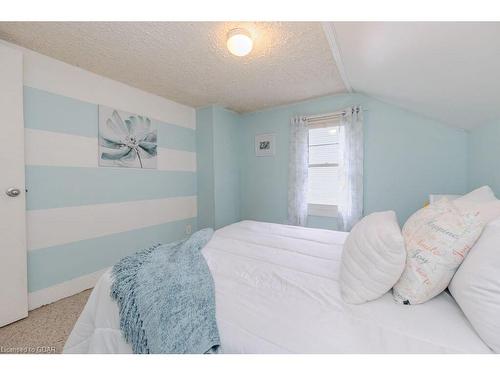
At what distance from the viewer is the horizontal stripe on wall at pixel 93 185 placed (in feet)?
6.07

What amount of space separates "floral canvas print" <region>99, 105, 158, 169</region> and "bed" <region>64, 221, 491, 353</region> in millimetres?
1655

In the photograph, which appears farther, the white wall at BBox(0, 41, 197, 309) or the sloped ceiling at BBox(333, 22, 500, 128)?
the white wall at BBox(0, 41, 197, 309)

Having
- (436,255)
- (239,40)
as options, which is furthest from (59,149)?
(436,255)

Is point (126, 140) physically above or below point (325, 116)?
below

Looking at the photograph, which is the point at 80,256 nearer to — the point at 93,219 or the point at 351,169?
the point at 93,219

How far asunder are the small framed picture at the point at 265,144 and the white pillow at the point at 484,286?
266cm

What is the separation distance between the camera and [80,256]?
210cm

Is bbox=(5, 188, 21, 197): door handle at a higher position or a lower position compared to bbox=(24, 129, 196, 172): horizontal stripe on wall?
lower

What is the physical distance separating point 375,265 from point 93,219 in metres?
2.51

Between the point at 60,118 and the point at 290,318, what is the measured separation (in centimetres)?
250

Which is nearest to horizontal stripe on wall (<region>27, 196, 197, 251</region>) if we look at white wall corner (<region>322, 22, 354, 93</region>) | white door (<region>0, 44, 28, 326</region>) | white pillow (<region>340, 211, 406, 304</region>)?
white door (<region>0, 44, 28, 326</region>)

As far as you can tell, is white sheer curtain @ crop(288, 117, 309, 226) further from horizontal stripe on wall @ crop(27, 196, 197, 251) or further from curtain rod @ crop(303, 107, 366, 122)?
horizontal stripe on wall @ crop(27, 196, 197, 251)

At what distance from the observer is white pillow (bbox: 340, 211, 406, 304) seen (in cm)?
82

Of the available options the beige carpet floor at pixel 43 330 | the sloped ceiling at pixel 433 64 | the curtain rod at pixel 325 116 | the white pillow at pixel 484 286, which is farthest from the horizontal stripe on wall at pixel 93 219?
the white pillow at pixel 484 286
